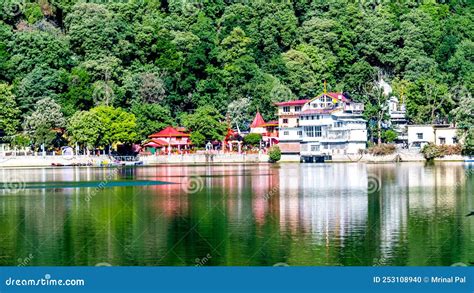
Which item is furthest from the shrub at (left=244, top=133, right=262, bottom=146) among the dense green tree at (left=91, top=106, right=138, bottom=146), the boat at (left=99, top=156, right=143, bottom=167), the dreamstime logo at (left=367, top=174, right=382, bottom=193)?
the dreamstime logo at (left=367, top=174, right=382, bottom=193)

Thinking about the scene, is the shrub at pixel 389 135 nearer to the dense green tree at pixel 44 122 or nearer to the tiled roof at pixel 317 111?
the tiled roof at pixel 317 111

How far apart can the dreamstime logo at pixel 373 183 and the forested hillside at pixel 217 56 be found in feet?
77.6

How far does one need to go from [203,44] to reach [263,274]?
70.7 meters

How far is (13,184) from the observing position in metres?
48.4

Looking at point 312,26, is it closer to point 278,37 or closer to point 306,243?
point 278,37

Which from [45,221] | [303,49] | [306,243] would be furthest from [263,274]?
[303,49]

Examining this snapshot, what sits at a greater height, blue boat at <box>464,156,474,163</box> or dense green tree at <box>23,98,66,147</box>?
dense green tree at <box>23,98,66,147</box>

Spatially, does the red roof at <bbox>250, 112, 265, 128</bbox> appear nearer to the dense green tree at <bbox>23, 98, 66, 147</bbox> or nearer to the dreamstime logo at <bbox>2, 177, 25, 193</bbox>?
the dense green tree at <bbox>23, 98, 66, 147</bbox>

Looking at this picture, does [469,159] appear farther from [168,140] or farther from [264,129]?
[168,140]

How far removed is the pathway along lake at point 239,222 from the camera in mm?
22891

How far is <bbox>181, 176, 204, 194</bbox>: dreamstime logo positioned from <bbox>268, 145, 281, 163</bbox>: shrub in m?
22.8

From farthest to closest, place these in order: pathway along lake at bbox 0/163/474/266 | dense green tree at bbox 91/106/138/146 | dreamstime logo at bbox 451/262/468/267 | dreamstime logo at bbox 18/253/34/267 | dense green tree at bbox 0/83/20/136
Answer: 1. dense green tree at bbox 0/83/20/136
2. dense green tree at bbox 91/106/138/146
3. pathway along lake at bbox 0/163/474/266
4. dreamstime logo at bbox 18/253/34/267
5. dreamstime logo at bbox 451/262/468/267

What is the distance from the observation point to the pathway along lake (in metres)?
22.9

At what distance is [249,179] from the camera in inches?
2010
